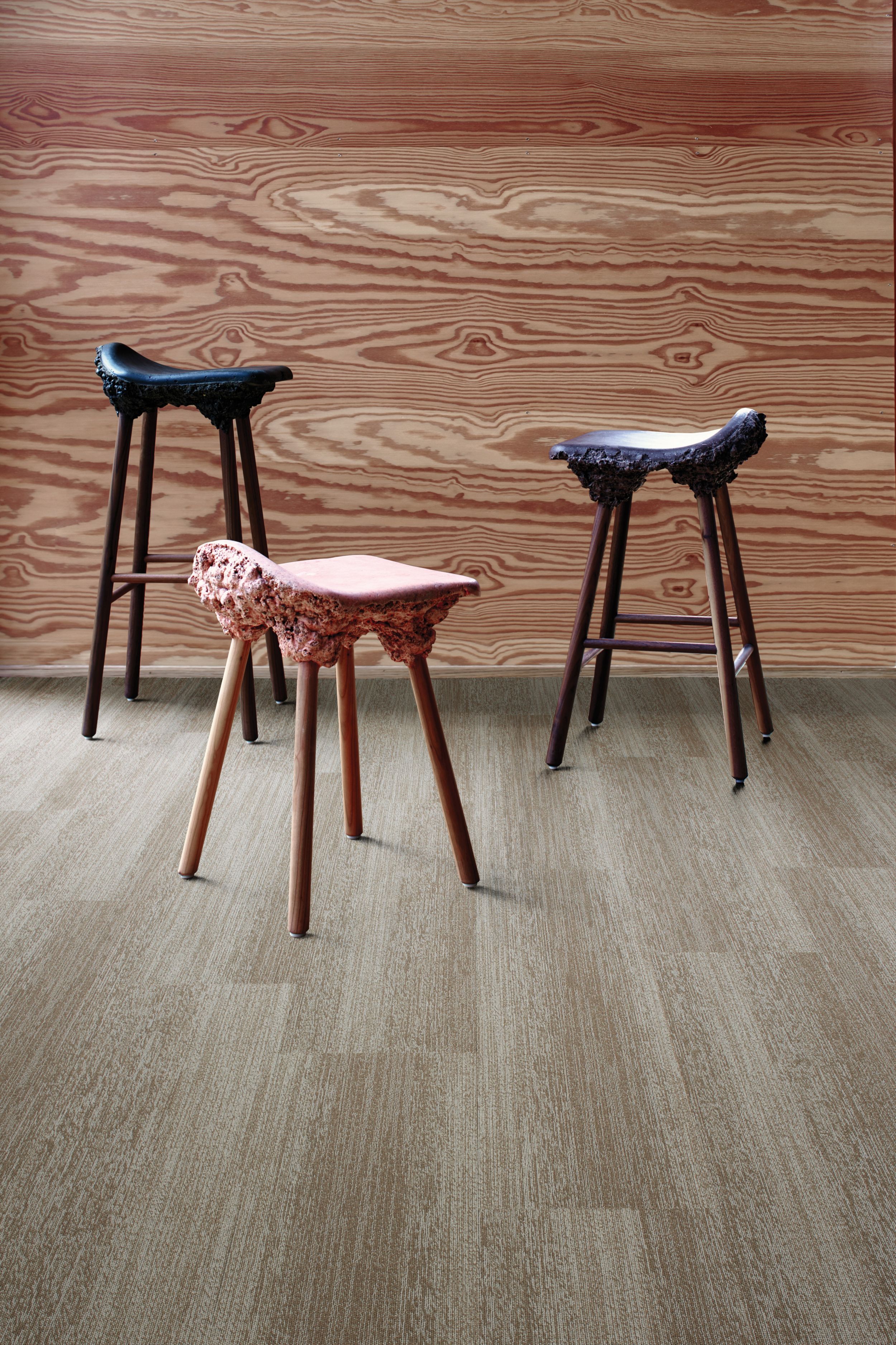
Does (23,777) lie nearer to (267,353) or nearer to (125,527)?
(125,527)

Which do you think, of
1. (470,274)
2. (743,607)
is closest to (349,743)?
(743,607)

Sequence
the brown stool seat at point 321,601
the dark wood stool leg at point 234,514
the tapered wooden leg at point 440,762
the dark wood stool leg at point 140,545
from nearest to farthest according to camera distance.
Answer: the brown stool seat at point 321,601 → the tapered wooden leg at point 440,762 → the dark wood stool leg at point 234,514 → the dark wood stool leg at point 140,545

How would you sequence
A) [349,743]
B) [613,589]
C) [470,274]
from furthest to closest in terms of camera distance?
1. [470,274]
2. [613,589]
3. [349,743]

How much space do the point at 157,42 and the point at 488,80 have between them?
865 millimetres

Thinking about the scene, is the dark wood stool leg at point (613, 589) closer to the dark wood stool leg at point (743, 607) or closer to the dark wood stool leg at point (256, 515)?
the dark wood stool leg at point (743, 607)

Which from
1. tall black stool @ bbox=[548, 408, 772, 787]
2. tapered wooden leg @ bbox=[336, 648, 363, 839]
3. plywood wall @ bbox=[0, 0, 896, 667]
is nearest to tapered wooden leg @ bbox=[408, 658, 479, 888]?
tapered wooden leg @ bbox=[336, 648, 363, 839]

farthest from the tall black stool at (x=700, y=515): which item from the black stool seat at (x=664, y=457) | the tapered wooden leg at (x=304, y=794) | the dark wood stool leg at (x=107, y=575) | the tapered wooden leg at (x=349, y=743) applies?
the dark wood stool leg at (x=107, y=575)

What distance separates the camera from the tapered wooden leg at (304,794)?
163 centimetres

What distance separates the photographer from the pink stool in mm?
1610

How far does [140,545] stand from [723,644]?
1.44m

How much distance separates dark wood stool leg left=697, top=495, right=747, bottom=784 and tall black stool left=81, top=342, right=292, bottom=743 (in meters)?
0.96

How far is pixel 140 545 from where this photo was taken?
2723 mm

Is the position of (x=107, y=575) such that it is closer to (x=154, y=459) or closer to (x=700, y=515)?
(x=154, y=459)

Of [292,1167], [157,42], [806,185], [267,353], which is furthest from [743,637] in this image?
[157,42]
